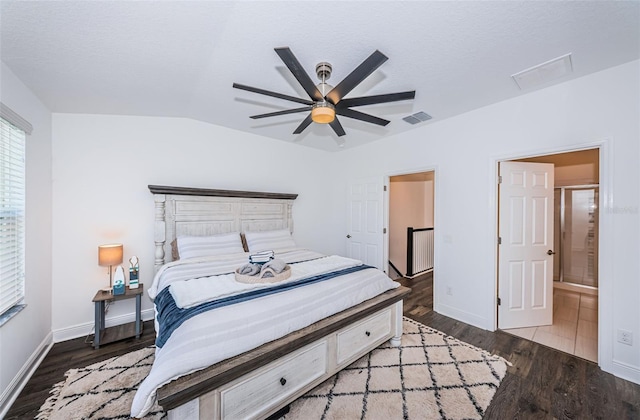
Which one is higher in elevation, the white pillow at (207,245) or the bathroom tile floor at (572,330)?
the white pillow at (207,245)

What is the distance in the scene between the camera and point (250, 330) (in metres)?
1.51

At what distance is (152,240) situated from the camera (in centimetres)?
307

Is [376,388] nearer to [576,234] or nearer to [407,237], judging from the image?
[407,237]

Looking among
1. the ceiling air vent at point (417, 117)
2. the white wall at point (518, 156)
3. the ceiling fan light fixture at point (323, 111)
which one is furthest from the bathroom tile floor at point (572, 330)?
the ceiling fan light fixture at point (323, 111)

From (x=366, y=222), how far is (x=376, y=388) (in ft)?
9.29

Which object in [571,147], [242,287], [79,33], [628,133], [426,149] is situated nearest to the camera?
[79,33]

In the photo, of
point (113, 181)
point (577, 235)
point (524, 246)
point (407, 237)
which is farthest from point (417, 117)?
point (577, 235)

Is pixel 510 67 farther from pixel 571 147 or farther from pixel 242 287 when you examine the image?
pixel 242 287

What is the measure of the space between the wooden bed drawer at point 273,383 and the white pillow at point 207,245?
5.95 ft

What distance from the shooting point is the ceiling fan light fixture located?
5.88 feet

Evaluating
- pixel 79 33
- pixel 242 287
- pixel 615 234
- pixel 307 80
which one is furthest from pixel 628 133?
pixel 79 33

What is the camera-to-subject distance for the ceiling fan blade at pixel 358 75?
4.56ft

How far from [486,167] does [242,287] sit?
306cm

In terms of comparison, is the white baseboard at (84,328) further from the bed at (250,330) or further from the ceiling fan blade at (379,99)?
the ceiling fan blade at (379,99)
